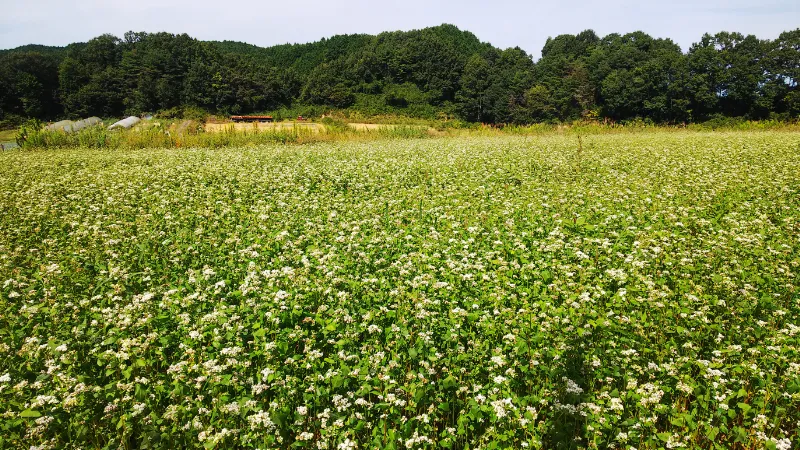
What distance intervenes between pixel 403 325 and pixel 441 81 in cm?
9928

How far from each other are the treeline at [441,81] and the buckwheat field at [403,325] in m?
60.3

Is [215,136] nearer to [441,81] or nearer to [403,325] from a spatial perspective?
[403,325]

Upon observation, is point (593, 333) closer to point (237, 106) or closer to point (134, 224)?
point (134, 224)

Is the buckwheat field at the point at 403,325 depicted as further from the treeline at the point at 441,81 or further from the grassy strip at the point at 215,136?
the treeline at the point at 441,81

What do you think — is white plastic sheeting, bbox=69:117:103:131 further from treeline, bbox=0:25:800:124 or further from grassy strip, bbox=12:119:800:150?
treeline, bbox=0:25:800:124

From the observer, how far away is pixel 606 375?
3834mm

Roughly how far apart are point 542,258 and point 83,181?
13034 millimetres

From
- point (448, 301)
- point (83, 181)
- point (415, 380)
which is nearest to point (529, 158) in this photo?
point (448, 301)

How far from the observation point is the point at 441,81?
96.7 m

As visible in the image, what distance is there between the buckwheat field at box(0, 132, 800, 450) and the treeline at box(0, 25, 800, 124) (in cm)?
6030

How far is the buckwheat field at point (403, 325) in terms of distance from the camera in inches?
128

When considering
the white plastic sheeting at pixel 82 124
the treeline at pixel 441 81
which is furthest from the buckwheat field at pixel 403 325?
the treeline at pixel 441 81

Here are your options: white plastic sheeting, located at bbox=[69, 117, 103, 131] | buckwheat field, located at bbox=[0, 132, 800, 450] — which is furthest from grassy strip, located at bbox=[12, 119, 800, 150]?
buckwheat field, located at bbox=[0, 132, 800, 450]

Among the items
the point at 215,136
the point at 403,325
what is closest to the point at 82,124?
the point at 215,136
